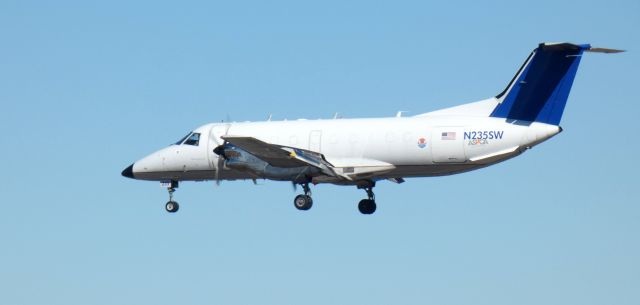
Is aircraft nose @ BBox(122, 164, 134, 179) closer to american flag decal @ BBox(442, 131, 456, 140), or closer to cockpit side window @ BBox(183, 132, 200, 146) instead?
cockpit side window @ BBox(183, 132, 200, 146)

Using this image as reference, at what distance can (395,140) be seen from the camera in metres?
44.2

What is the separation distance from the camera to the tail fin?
4259cm

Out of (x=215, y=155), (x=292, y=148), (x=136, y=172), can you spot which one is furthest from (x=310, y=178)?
(x=136, y=172)

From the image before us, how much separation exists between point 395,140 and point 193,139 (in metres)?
8.34

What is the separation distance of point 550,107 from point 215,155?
12198mm

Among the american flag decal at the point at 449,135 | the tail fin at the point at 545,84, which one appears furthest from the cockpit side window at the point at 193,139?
the tail fin at the point at 545,84

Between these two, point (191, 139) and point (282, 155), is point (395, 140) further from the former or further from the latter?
point (191, 139)

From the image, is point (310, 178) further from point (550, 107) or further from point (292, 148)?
point (550, 107)

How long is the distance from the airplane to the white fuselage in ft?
0.10

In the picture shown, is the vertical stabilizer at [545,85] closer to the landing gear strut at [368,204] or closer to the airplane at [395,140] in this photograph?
the airplane at [395,140]

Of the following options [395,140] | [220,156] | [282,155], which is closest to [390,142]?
[395,140]

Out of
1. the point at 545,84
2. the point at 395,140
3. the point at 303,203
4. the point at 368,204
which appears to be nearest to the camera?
the point at 545,84

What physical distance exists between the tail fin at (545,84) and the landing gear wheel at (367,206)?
640 cm

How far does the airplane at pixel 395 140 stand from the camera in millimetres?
42719
